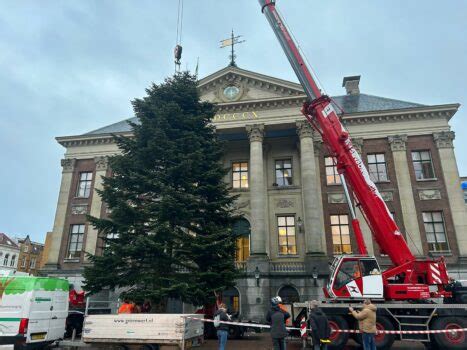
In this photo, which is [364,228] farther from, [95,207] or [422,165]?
[95,207]

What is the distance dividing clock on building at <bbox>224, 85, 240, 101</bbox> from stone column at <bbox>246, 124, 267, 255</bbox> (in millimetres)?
3026

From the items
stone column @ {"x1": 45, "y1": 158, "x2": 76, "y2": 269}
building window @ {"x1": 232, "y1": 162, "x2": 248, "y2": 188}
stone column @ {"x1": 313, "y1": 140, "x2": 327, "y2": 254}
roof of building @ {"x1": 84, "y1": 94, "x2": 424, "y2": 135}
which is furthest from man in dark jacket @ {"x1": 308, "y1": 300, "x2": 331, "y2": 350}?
stone column @ {"x1": 45, "y1": 158, "x2": 76, "y2": 269}

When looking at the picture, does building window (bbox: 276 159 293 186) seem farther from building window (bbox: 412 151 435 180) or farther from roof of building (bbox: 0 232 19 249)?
roof of building (bbox: 0 232 19 249)

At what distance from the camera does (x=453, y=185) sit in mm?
22531

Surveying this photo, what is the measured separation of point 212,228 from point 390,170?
16736 millimetres

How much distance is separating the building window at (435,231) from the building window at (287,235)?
29.8 feet

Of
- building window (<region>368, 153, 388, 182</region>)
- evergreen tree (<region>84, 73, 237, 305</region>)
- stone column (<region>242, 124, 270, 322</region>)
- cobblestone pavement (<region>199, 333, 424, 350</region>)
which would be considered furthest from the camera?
building window (<region>368, 153, 388, 182</region>)

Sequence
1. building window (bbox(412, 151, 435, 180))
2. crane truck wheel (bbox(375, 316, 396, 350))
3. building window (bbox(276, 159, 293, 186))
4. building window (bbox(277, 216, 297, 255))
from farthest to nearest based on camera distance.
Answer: building window (bbox(276, 159, 293, 186)) → building window (bbox(277, 216, 297, 255)) → building window (bbox(412, 151, 435, 180)) → crane truck wheel (bbox(375, 316, 396, 350))

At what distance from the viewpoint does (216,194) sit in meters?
14.4

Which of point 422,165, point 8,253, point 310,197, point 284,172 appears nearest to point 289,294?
point 310,197

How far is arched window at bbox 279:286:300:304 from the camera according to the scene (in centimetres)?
2027

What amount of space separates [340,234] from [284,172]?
6473 mm

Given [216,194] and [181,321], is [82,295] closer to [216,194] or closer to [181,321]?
[216,194]

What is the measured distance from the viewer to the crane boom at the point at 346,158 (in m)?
11.1
